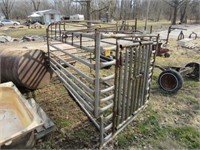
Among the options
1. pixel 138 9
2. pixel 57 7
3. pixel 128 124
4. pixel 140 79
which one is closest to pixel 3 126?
pixel 128 124

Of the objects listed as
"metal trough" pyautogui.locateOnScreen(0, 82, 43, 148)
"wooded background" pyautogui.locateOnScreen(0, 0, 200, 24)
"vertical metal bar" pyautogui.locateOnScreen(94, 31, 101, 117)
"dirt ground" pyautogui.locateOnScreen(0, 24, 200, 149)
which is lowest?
"dirt ground" pyautogui.locateOnScreen(0, 24, 200, 149)

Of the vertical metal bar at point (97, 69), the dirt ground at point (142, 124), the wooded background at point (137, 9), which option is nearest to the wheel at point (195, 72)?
the dirt ground at point (142, 124)

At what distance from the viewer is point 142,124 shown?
2.67m

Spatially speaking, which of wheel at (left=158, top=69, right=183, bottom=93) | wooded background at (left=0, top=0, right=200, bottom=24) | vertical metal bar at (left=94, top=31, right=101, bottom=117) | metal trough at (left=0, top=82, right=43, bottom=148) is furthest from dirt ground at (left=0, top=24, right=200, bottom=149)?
wooded background at (left=0, top=0, right=200, bottom=24)

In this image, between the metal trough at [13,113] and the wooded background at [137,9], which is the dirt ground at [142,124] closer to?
the metal trough at [13,113]

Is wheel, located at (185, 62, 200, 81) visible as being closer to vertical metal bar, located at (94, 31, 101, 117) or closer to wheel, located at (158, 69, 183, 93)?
wheel, located at (158, 69, 183, 93)

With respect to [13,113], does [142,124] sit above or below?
below

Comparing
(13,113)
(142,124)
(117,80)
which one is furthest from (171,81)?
(13,113)

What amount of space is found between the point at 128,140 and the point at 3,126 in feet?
5.78

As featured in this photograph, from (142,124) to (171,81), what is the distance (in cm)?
148

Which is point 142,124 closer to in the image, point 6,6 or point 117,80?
point 117,80

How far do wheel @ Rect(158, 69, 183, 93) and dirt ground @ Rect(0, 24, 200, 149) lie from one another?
0.43 ft

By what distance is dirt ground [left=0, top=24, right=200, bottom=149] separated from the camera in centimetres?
229

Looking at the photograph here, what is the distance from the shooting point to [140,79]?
8.39 feet
